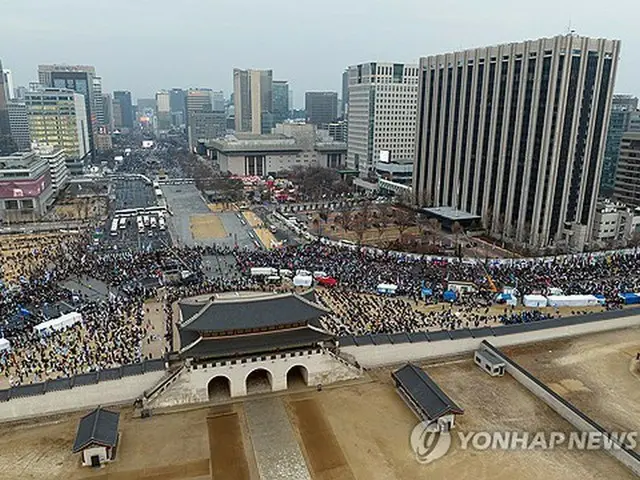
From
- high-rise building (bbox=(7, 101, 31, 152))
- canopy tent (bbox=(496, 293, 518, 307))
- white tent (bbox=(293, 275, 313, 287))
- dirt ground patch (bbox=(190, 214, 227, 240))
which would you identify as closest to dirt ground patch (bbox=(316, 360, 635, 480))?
canopy tent (bbox=(496, 293, 518, 307))

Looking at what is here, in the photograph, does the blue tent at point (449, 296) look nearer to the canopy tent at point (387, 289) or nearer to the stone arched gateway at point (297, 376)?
the canopy tent at point (387, 289)

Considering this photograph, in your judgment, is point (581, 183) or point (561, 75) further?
point (581, 183)

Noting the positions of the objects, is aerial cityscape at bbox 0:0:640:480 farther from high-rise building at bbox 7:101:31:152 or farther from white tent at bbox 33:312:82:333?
high-rise building at bbox 7:101:31:152

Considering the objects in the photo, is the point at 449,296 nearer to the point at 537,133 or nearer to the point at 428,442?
the point at 428,442

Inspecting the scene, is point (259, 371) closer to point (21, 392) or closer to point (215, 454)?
point (215, 454)

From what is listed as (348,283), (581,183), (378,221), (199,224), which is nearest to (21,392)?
(348,283)

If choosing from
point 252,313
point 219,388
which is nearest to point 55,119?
point 219,388
